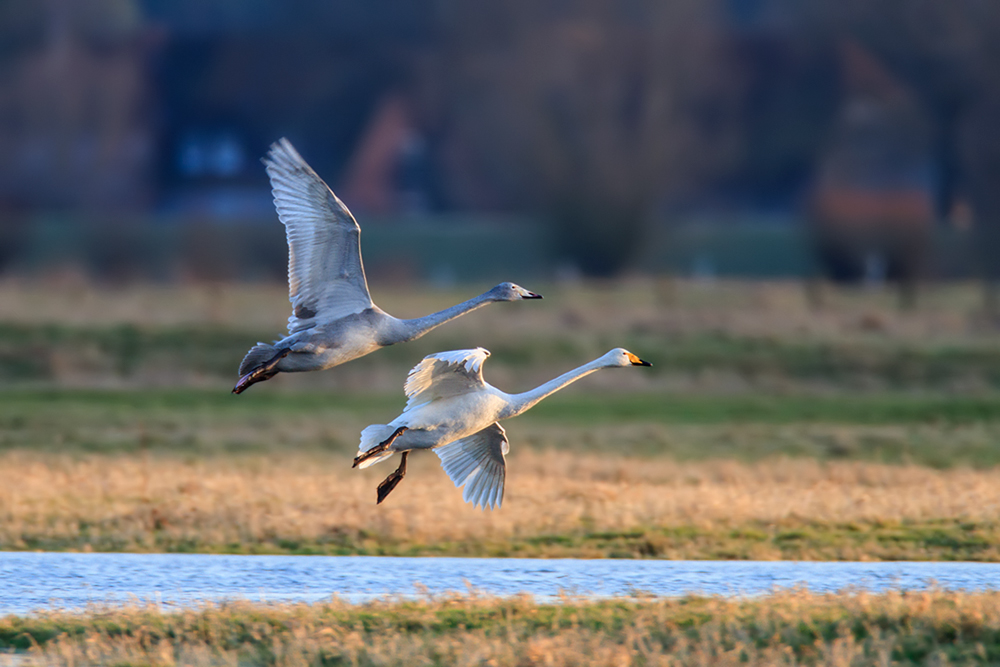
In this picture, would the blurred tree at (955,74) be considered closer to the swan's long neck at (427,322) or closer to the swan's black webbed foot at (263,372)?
the swan's long neck at (427,322)

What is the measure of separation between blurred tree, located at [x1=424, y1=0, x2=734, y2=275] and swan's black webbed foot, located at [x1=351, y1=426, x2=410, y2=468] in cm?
2867

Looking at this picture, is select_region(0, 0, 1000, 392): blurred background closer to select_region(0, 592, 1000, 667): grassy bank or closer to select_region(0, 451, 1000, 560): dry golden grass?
select_region(0, 451, 1000, 560): dry golden grass

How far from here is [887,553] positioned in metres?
10.5

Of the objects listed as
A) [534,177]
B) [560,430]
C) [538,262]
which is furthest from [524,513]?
[534,177]

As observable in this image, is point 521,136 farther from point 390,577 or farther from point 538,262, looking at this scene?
point 390,577

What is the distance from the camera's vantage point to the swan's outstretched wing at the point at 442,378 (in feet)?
26.3

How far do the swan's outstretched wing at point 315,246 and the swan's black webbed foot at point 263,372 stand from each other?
37 cm

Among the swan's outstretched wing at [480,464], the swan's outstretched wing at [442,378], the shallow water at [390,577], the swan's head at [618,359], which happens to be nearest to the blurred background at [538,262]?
the shallow water at [390,577]

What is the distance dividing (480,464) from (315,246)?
5.90 ft

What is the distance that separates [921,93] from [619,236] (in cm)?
1179

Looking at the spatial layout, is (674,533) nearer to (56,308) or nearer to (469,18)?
(56,308)

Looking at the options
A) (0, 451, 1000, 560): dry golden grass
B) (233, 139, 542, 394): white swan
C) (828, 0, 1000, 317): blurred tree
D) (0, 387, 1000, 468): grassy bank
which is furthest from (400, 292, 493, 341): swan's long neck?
(828, 0, 1000, 317): blurred tree

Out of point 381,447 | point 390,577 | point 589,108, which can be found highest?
point 589,108

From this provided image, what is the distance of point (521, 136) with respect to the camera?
39.3m
